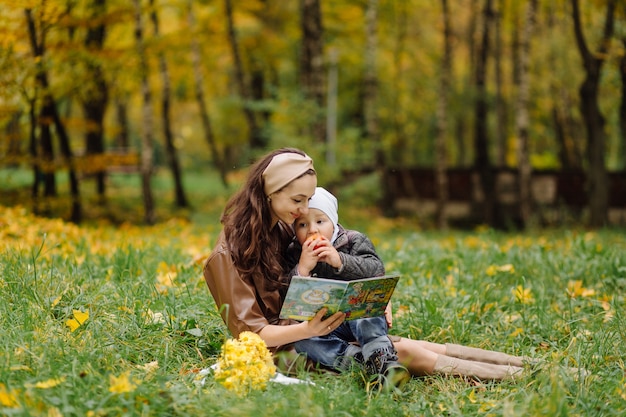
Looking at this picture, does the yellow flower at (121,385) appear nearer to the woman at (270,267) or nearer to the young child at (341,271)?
the woman at (270,267)

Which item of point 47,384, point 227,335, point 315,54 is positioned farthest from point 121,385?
point 315,54

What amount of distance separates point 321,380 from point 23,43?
9343 millimetres

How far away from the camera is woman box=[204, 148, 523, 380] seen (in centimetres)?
343

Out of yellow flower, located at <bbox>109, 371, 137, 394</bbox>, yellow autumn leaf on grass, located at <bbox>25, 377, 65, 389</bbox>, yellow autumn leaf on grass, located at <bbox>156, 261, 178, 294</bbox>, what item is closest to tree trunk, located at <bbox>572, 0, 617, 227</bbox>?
yellow autumn leaf on grass, located at <bbox>156, 261, 178, 294</bbox>

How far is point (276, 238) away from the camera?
3.71m

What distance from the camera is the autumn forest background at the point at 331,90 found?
37.7 ft

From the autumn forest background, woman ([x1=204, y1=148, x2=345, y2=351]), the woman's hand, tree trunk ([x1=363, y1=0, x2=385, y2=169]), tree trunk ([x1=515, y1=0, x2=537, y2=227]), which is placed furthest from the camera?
tree trunk ([x1=363, y1=0, x2=385, y2=169])

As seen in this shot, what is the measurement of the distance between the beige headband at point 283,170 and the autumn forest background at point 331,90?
4.59ft

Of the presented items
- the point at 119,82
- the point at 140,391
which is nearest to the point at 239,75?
the point at 119,82

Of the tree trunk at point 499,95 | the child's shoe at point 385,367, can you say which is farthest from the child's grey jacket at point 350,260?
the tree trunk at point 499,95

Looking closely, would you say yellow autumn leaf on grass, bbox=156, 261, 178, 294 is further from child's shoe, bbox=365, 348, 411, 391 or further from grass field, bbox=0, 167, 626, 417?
child's shoe, bbox=365, 348, 411, 391

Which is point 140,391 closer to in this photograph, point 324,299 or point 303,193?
point 324,299

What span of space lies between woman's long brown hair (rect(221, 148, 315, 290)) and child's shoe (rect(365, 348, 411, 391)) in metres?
0.64

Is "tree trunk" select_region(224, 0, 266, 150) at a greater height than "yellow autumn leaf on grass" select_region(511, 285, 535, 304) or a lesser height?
greater
